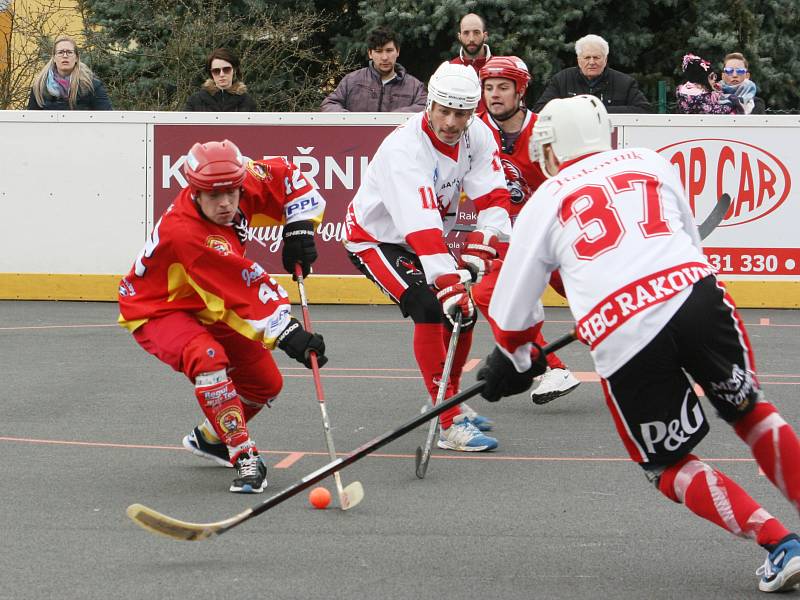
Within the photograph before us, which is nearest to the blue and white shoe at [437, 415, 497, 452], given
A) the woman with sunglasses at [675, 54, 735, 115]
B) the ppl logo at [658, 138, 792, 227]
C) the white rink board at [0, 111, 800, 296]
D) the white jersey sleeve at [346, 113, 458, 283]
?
the white jersey sleeve at [346, 113, 458, 283]

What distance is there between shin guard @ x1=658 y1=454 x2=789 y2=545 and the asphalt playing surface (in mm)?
287

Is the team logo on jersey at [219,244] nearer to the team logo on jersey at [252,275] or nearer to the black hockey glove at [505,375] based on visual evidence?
the team logo on jersey at [252,275]

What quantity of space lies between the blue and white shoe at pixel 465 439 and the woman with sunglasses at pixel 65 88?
6232 millimetres

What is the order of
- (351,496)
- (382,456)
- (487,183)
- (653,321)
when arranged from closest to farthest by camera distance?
(653,321)
(351,496)
(382,456)
(487,183)

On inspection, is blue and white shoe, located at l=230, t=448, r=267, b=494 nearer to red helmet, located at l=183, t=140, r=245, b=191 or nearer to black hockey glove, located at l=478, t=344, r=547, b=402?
red helmet, located at l=183, t=140, r=245, b=191

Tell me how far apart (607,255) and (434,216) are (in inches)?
85.0

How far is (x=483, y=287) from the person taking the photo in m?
7.41

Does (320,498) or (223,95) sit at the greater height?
(223,95)

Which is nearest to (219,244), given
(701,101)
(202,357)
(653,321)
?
(202,357)

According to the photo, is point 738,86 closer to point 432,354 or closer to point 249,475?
point 432,354

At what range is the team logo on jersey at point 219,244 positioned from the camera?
555 cm

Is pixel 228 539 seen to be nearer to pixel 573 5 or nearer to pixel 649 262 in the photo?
pixel 649 262

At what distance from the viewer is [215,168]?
17.9ft

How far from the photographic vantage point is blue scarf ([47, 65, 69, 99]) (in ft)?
38.1
